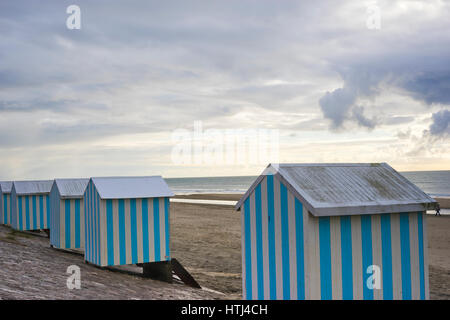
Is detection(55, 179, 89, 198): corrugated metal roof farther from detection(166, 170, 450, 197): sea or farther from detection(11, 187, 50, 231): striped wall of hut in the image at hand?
detection(166, 170, 450, 197): sea

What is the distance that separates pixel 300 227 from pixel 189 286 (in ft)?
22.1

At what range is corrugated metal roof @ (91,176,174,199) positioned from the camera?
1045 centimetres

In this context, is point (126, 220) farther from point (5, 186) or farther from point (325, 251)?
point (5, 186)

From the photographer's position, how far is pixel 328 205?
491 cm

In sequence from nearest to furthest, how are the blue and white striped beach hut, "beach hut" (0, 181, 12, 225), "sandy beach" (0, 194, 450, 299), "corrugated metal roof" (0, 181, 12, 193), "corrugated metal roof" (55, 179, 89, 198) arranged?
"sandy beach" (0, 194, 450, 299) < the blue and white striped beach hut < "corrugated metal roof" (55, 179, 89, 198) < "beach hut" (0, 181, 12, 225) < "corrugated metal roof" (0, 181, 12, 193)

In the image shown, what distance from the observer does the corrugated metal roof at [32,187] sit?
1717 centimetres

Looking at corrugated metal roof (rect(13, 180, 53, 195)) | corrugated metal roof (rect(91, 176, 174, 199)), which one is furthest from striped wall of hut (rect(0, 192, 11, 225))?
corrugated metal roof (rect(91, 176, 174, 199))

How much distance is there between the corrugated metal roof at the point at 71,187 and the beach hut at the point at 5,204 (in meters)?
7.34

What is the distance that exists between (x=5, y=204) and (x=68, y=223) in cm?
851

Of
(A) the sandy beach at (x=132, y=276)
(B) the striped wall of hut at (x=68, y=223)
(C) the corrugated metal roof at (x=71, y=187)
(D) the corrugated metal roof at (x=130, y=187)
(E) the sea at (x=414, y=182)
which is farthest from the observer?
(E) the sea at (x=414, y=182)

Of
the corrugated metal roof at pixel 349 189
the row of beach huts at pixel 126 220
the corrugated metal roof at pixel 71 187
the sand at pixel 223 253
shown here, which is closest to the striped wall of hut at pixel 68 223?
the corrugated metal roof at pixel 71 187

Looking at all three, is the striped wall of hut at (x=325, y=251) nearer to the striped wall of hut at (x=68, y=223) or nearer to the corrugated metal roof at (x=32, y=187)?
the striped wall of hut at (x=68, y=223)

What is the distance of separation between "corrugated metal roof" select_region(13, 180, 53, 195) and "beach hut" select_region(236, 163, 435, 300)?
13.7 meters
